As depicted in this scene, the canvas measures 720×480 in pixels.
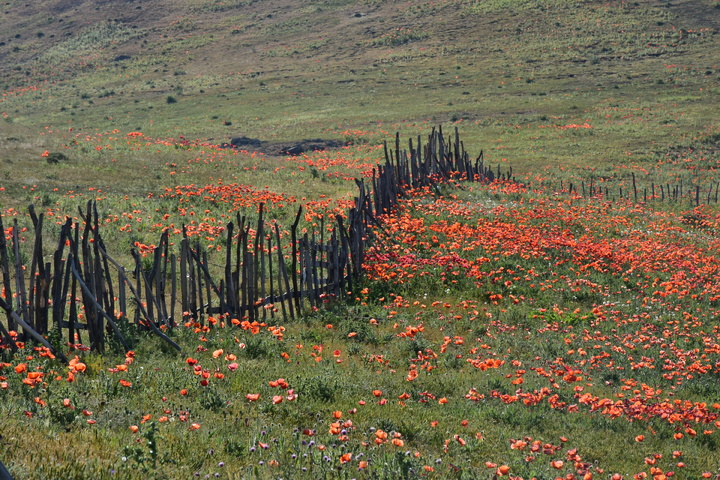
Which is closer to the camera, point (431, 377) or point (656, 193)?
point (431, 377)

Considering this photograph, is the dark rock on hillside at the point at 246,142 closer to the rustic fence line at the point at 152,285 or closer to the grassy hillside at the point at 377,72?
the grassy hillside at the point at 377,72

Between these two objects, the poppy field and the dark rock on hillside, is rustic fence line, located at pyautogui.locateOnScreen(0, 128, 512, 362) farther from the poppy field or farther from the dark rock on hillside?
the dark rock on hillside

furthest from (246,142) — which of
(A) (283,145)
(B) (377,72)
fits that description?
(B) (377,72)

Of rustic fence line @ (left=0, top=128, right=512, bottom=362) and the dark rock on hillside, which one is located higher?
the dark rock on hillside

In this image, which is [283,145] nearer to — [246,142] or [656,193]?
[246,142]

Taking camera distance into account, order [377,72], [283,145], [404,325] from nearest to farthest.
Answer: [404,325] < [283,145] < [377,72]

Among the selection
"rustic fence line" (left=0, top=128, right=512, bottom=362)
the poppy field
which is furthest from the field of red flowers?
"rustic fence line" (left=0, top=128, right=512, bottom=362)

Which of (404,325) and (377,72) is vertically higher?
(377,72)

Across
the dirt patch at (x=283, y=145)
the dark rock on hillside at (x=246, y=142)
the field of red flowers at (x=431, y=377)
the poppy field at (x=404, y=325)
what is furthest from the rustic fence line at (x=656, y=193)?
the dark rock on hillside at (x=246, y=142)

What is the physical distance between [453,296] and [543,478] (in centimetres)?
683

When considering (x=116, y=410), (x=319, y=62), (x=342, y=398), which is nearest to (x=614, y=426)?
(x=342, y=398)

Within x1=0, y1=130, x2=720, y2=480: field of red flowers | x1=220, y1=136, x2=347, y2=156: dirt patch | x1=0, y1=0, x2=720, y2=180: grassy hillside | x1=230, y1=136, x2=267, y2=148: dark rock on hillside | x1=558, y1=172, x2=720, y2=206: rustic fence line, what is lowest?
x1=558, y1=172, x2=720, y2=206: rustic fence line

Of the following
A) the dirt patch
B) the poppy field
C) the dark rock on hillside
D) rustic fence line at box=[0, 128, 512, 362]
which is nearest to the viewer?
the poppy field

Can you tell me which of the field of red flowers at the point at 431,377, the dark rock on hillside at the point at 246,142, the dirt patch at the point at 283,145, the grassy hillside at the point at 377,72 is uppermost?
the grassy hillside at the point at 377,72
